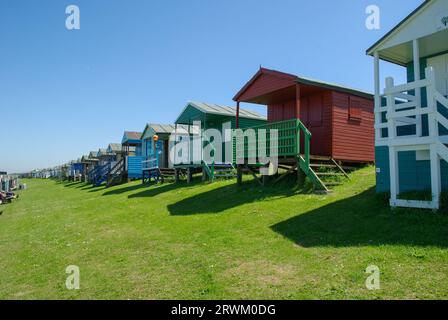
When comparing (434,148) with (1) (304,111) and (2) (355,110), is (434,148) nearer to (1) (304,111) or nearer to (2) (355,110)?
(2) (355,110)

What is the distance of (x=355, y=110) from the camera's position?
14.1m

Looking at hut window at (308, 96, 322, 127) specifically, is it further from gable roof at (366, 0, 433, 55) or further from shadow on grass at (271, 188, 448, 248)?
shadow on grass at (271, 188, 448, 248)

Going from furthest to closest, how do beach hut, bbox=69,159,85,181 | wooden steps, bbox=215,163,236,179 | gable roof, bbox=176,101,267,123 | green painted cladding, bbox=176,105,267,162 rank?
beach hut, bbox=69,159,85,181 → green painted cladding, bbox=176,105,267,162 → gable roof, bbox=176,101,267,123 → wooden steps, bbox=215,163,236,179

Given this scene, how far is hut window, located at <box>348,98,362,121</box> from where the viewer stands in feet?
45.7

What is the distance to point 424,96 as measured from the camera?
10.2 metres

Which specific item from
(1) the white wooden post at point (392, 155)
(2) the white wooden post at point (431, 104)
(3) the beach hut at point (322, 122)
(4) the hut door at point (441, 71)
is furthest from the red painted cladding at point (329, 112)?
(2) the white wooden post at point (431, 104)

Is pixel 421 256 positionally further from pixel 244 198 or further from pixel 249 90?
pixel 249 90

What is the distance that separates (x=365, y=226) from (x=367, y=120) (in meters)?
8.81

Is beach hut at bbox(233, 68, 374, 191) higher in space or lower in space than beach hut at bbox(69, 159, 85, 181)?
higher

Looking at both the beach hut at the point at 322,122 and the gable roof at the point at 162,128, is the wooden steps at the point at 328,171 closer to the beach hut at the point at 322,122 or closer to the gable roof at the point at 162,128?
the beach hut at the point at 322,122

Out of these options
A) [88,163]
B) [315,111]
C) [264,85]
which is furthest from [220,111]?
[88,163]

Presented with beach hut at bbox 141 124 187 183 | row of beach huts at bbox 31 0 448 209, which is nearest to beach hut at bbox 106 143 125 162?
beach hut at bbox 141 124 187 183

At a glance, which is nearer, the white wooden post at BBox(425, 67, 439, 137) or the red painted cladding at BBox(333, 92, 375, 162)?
the white wooden post at BBox(425, 67, 439, 137)

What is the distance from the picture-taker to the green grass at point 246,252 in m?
4.64
